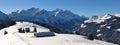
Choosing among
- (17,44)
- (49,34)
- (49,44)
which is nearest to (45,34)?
(49,34)

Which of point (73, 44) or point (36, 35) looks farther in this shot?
point (36, 35)

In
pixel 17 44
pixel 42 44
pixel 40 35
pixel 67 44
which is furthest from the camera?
pixel 40 35

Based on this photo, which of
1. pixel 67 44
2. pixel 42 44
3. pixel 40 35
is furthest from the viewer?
pixel 40 35

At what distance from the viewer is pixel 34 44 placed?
1909 inches

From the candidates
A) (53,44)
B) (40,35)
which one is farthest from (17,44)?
(40,35)

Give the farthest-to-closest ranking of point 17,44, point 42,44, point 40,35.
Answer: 1. point 40,35
2. point 17,44
3. point 42,44

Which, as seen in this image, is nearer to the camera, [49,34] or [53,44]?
[53,44]

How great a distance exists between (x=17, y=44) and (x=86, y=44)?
14348mm

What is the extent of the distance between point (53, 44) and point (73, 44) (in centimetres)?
366

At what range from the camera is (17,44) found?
5228 cm

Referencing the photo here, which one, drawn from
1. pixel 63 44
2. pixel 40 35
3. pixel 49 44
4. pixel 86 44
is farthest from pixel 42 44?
pixel 40 35

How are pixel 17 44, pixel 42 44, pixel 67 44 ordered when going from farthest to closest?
pixel 17 44
pixel 42 44
pixel 67 44

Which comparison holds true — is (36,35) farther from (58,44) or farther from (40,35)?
(58,44)

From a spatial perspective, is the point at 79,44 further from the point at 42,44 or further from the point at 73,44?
the point at 42,44
